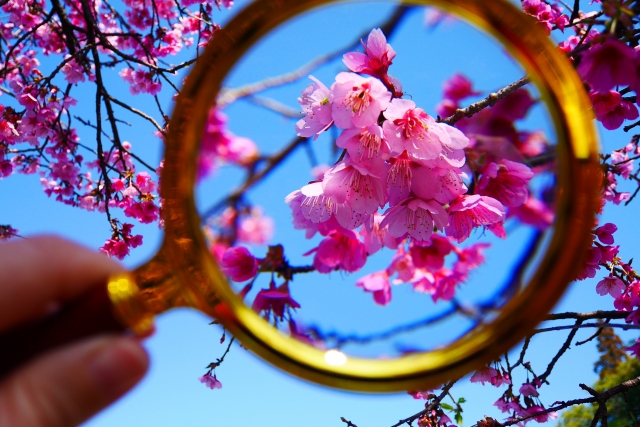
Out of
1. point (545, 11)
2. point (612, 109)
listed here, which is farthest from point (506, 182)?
point (545, 11)

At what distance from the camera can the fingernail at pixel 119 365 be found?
0.57 metres

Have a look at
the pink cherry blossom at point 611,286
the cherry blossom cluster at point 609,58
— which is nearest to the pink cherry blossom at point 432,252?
the cherry blossom cluster at point 609,58

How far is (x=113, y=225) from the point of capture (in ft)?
8.61

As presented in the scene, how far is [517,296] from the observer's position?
0.70m

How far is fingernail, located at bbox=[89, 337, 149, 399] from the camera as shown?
0.57 m

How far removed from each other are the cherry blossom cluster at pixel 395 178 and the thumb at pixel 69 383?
460 millimetres

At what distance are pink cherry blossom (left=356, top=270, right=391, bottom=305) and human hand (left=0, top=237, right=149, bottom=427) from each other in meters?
0.45

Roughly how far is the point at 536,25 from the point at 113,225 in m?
2.53

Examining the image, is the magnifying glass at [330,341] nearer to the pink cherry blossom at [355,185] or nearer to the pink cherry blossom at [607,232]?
the pink cherry blossom at [355,185]

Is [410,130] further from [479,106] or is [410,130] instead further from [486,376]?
[486,376]

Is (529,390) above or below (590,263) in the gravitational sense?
below

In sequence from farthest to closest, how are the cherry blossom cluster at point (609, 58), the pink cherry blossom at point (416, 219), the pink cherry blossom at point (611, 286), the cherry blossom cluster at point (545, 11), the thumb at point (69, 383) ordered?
the pink cherry blossom at point (611, 286) → the cherry blossom cluster at point (545, 11) → the cherry blossom cluster at point (609, 58) → the pink cherry blossom at point (416, 219) → the thumb at point (69, 383)

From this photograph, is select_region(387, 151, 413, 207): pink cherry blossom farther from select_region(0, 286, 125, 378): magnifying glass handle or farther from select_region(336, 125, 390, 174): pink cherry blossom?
select_region(0, 286, 125, 378): magnifying glass handle

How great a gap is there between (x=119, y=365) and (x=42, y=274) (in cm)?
17
